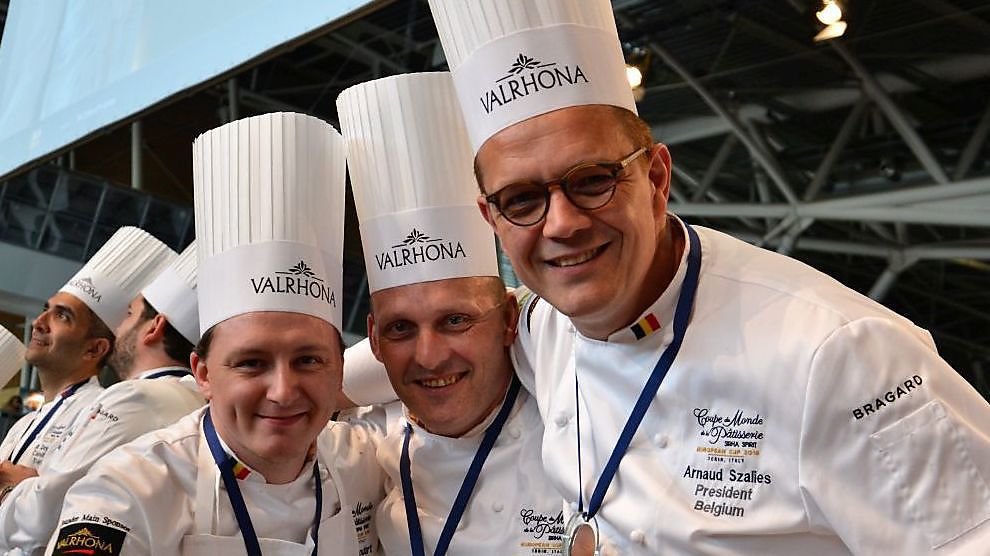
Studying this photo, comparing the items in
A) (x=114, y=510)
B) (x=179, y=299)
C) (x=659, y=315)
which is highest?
(x=179, y=299)

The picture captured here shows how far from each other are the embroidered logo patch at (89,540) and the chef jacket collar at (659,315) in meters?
0.94

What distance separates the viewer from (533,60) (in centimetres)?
149

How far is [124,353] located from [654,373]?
7.57 feet

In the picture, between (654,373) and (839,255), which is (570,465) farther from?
(839,255)

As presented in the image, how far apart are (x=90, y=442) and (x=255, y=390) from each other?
41.3 inches

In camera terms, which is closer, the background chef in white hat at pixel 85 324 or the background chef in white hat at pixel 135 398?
the background chef in white hat at pixel 135 398

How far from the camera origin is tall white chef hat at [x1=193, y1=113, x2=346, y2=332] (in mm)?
1794

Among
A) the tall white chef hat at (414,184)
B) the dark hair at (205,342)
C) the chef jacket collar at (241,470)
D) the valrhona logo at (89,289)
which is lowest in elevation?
the chef jacket collar at (241,470)

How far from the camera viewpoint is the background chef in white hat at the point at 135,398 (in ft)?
7.43

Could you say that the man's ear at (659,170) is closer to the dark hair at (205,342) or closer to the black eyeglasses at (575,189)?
the black eyeglasses at (575,189)

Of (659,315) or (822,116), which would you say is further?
(822,116)

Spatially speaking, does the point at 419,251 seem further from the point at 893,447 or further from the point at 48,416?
the point at 48,416

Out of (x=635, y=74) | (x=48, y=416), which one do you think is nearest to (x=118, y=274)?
(x=48, y=416)

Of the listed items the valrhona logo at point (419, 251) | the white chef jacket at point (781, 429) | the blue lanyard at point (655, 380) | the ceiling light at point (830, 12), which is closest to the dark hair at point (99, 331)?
the valrhona logo at point (419, 251)
